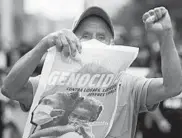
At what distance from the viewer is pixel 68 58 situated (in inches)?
117

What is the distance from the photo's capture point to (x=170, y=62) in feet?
9.82

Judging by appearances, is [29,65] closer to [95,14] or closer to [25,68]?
[25,68]

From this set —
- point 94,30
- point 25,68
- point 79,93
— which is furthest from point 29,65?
point 94,30

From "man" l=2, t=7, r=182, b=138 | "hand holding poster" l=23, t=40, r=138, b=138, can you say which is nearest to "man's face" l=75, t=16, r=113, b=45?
"man" l=2, t=7, r=182, b=138

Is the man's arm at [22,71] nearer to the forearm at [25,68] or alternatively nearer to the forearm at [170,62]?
the forearm at [25,68]

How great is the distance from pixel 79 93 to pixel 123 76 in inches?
13.5

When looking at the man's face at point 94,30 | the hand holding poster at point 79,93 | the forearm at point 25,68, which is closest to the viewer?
the hand holding poster at point 79,93

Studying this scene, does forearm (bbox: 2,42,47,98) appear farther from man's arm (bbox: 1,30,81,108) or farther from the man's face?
the man's face

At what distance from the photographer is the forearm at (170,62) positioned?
9.77 ft

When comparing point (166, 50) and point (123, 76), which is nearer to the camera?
point (166, 50)

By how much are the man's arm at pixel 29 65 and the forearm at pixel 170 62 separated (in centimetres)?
47

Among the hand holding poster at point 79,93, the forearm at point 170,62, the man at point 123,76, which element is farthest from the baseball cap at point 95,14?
the forearm at point 170,62

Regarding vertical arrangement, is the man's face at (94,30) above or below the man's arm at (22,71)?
above

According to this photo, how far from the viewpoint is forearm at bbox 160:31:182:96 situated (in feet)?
9.77
